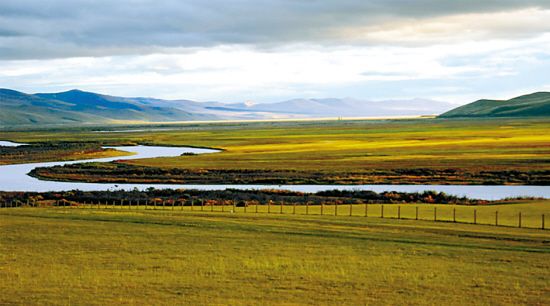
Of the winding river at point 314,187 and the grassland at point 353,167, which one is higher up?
the grassland at point 353,167

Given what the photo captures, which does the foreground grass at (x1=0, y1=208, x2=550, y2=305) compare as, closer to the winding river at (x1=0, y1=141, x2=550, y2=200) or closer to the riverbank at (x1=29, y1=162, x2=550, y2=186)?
the winding river at (x1=0, y1=141, x2=550, y2=200)

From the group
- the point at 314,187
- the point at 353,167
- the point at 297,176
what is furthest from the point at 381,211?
the point at 353,167

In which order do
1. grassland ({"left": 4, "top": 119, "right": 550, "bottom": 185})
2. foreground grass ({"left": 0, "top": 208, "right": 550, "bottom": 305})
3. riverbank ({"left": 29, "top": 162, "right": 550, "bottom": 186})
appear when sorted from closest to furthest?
1. foreground grass ({"left": 0, "top": 208, "right": 550, "bottom": 305})
2. riverbank ({"left": 29, "top": 162, "right": 550, "bottom": 186})
3. grassland ({"left": 4, "top": 119, "right": 550, "bottom": 185})

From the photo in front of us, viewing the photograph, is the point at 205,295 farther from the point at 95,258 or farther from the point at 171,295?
the point at 95,258

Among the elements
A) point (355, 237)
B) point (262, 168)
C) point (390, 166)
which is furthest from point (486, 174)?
point (355, 237)

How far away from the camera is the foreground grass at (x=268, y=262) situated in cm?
2164

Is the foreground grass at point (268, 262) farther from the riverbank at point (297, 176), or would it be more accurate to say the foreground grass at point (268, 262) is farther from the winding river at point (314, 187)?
the riverbank at point (297, 176)

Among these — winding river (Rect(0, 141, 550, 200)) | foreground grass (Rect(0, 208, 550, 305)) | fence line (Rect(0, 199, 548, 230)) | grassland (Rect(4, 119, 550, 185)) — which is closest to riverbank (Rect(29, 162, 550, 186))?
grassland (Rect(4, 119, 550, 185))

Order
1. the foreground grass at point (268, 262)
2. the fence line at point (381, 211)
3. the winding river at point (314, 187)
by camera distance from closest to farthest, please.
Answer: the foreground grass at point (268, 262)
the fence line at point (381, 211)
the winding river at point (314, 187)

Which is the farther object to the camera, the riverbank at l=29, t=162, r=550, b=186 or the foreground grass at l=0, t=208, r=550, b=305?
the riverbank at l=29, t=162, r=550, b=186

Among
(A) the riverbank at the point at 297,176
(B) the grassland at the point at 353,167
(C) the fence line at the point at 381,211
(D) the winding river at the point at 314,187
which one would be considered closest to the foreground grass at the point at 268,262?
(C) the fence line at the point at 381,211

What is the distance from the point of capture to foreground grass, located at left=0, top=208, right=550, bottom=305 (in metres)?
21.6

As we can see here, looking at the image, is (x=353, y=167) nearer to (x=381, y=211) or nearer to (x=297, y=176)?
(x=297, y=176)

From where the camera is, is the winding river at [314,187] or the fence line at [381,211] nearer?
the fence line at [381,211]
